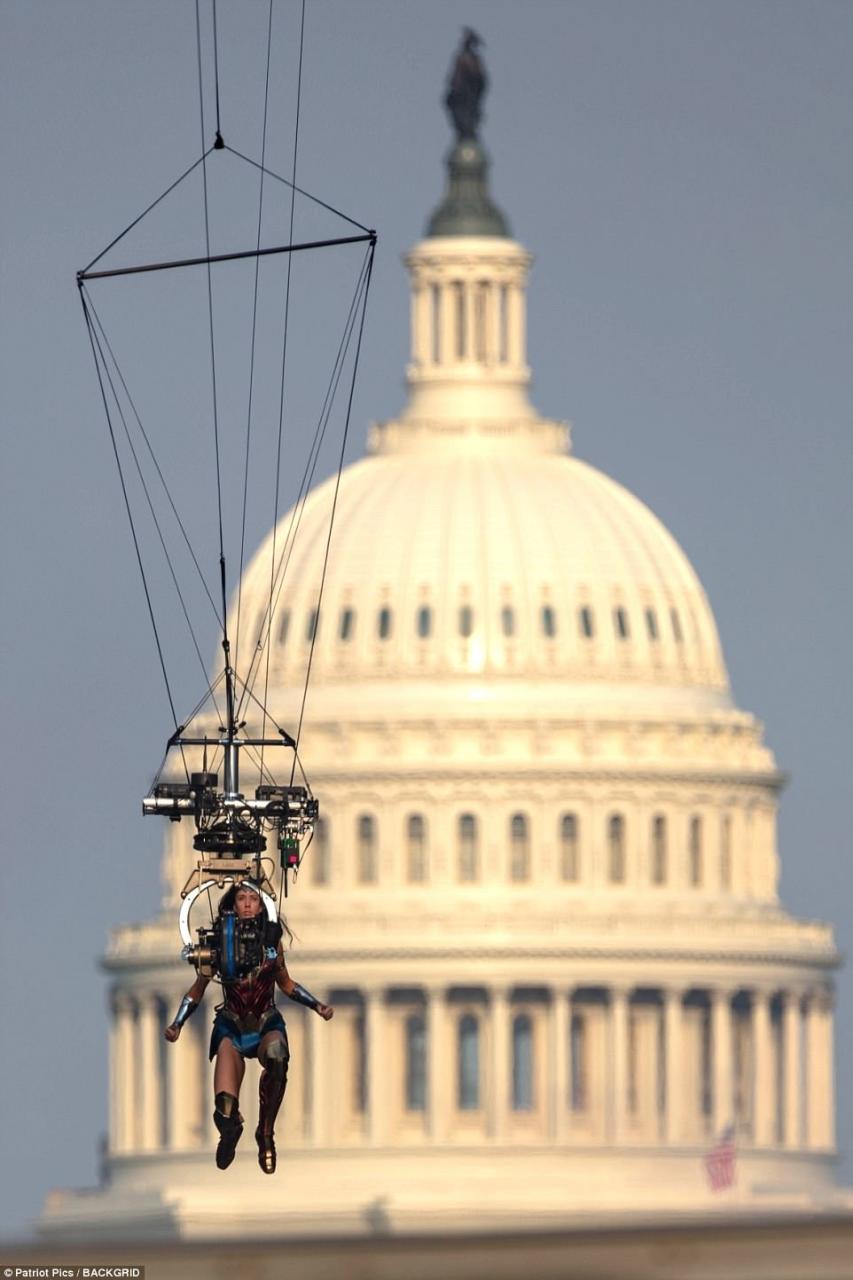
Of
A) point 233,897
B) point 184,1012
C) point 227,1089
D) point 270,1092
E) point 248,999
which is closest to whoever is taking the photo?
point 227,1089

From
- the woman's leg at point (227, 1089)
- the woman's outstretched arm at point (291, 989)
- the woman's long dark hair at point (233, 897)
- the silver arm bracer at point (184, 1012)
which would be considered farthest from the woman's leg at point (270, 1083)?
the woman's long dark hair at point (233, 897)

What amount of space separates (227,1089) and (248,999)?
8.85 feet

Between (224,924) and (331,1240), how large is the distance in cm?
713

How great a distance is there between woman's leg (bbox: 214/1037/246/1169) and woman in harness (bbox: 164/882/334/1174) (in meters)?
0.01

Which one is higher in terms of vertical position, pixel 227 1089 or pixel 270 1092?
pixel 270 1092

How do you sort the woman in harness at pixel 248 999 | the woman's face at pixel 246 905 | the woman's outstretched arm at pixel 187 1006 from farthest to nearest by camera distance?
1. the woman's face at pixel 246 905
2. the woman's outstretched arm at pixel 187 1006
3. the woman in harness at pixel 248 999

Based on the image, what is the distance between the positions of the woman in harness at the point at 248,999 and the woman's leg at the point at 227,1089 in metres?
0.01

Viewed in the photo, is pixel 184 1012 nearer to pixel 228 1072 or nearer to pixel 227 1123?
pixel 227 1123

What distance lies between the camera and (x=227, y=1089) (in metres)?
43.8

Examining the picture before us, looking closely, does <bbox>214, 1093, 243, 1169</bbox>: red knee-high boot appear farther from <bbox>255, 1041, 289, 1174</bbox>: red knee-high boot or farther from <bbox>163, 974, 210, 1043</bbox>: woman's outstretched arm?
<bbox>163, 974, 210, 1043</bbox>: woman's outstretched arm

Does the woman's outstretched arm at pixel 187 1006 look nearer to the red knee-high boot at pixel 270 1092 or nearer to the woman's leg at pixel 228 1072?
the red knee-high boot at pixel 270 1092

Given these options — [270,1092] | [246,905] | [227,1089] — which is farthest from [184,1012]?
[227,1089]

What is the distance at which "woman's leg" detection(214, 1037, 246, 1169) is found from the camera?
4381 cm

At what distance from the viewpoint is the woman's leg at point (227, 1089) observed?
144 feet
